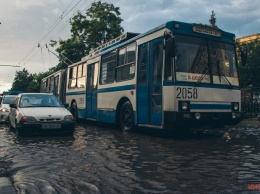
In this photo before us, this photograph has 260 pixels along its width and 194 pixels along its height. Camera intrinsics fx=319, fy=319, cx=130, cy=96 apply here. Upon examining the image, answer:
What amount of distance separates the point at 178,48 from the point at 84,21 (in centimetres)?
3317

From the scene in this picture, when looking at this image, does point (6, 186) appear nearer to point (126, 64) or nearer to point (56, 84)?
point (126, 64)

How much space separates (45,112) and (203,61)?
4967mm

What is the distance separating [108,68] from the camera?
1233cm

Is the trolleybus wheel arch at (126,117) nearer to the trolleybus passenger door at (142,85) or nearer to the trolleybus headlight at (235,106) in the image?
the trolleybus passenger door at (142,85)

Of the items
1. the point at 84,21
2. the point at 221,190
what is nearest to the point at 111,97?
the point at 221,190

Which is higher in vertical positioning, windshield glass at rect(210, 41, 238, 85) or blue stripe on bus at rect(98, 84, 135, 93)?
windshield glass at rect(210, 41, 238, 85)

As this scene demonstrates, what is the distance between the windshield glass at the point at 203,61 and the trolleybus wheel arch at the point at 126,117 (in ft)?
8.22

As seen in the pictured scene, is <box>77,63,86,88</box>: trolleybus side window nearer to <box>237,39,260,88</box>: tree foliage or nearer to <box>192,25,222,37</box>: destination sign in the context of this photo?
<box>192,25,222,37</box>: destination sign

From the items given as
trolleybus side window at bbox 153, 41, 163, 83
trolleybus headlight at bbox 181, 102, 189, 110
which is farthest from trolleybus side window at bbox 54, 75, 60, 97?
trolleybus headlight at bbox 181, 102, 189, 110

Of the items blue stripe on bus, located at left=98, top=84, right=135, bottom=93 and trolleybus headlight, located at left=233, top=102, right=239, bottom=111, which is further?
blue stripe on bus, located at left=98, top=84, right=135, bottom=93

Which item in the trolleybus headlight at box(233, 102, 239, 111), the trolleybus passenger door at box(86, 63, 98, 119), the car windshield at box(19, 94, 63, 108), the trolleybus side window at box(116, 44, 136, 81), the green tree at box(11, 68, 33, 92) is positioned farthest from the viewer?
the green tree at box(11, 68, 33, 92)

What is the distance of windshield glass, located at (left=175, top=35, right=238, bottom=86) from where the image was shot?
8.57 m

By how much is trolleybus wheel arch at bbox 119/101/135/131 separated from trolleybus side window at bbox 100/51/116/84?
1.41 metres

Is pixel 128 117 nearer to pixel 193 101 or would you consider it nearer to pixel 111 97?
pixel 111 97
